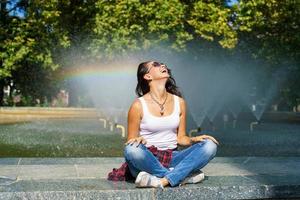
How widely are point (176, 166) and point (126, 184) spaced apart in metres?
0.54

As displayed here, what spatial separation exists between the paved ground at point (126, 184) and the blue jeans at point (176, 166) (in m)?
0.15

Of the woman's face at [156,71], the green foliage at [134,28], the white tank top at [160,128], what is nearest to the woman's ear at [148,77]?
the woman's face at [156,71]

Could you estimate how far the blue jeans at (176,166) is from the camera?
16.3 feet

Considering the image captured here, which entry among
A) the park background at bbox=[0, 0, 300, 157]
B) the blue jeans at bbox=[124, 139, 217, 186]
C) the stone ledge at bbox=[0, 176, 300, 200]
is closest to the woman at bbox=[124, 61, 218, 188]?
the blue jeans at bbox=[124, 139, 217, 186]

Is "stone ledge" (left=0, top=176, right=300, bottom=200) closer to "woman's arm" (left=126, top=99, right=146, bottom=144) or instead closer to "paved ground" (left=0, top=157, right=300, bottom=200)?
"paved ground" (left=0, top=157, right=300, bottom=200)

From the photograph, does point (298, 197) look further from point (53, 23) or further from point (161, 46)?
point (53, 23)

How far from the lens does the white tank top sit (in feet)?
17.3

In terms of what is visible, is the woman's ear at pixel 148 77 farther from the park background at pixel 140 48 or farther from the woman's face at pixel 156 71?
the park background at pixel 140 48

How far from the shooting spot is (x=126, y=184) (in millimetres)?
5086

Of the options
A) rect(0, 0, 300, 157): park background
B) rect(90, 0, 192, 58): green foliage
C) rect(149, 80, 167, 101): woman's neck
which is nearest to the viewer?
rect(149, 80, 167, 101): woman's neck

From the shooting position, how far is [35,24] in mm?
26875

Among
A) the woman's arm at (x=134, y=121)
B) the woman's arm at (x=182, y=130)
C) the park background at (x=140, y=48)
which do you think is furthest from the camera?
the park background at (x=140, y=48)

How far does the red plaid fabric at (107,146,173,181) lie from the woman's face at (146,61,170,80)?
0.76 m

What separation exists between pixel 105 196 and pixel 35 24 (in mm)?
23464
